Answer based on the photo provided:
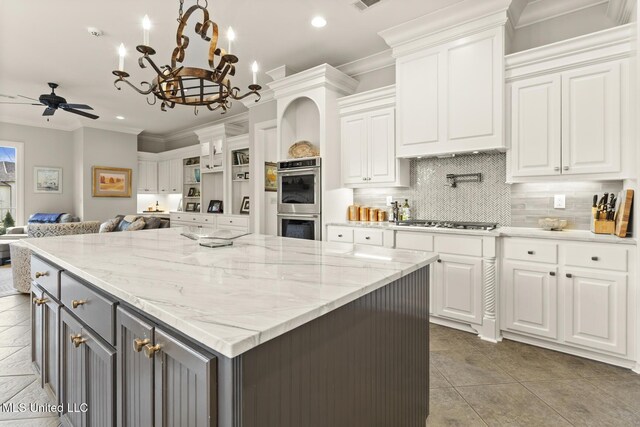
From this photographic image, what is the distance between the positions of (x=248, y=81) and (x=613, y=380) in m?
4.94

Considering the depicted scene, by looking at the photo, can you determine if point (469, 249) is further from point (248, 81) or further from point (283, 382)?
point (248, 81)

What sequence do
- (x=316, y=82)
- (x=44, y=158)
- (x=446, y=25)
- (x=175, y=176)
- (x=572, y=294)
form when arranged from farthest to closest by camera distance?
1. (x=175, y=176)
2. (x=44, y=158)
3. (x=316, y=82)
4. (x=446, y=25)
5. (x=572, y=294)

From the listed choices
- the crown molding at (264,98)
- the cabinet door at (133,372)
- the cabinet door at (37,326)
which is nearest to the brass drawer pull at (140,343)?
the cabinet door at (133,372)

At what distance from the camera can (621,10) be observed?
2631 millimetres

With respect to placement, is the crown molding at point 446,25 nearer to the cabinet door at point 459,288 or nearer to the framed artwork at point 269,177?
the cabinet door at point 459,288

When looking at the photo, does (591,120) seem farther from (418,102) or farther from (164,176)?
(164,176)

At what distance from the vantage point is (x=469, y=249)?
114 inches

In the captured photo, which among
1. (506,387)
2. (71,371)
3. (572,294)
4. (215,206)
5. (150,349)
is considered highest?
(215,206)

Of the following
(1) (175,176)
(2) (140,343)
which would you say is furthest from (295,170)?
(1) (175,176)

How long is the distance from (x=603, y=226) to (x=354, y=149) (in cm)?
242

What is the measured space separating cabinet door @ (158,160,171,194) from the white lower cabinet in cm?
758

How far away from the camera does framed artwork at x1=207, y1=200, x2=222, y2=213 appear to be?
22.3 ft

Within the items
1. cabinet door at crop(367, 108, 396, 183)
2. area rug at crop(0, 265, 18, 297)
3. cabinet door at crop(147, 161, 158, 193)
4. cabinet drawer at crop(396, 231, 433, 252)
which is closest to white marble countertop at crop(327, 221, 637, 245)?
cabinet drawer at crop(396, 231, 433, 252)

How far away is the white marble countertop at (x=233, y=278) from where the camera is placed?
766 millimetres
